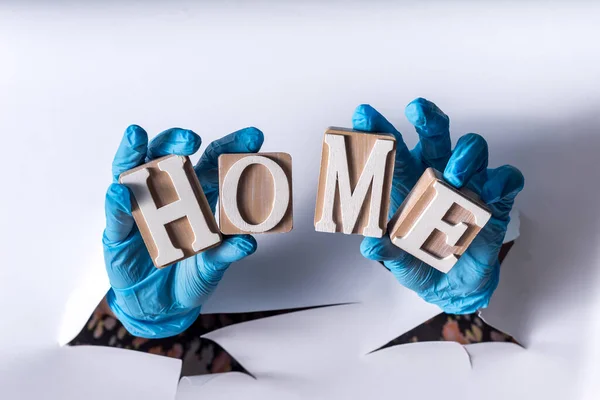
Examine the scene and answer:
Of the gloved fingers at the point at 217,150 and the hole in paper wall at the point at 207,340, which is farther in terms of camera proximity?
the hole in paper wall at the point at 207,340

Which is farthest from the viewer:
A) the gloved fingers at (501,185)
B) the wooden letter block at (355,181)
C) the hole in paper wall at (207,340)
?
the hole in paper wall at (207,340)

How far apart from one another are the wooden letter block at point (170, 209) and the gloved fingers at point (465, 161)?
38 cm

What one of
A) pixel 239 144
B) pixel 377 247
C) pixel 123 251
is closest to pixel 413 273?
pixel 377 247

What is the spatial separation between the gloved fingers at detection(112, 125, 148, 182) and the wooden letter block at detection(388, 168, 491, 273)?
1.35ft

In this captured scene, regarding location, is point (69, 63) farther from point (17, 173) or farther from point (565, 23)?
point (565, 23)

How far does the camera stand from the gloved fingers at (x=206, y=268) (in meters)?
1.02

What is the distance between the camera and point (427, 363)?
1.32 m

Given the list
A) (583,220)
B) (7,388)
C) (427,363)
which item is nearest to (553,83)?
(583,220)

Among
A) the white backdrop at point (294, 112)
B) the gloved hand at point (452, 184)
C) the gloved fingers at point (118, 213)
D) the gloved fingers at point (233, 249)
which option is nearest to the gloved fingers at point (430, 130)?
the gloved hand at point (452, 184)

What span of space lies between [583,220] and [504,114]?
0.28 m

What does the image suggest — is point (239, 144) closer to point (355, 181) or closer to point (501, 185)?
point (355, 181)

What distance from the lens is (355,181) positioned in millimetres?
960

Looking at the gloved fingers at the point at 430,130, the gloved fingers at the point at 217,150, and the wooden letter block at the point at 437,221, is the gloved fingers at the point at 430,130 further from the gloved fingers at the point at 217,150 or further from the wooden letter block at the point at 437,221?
the gloved fingers at the point at 217,150

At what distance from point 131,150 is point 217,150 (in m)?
0.14
